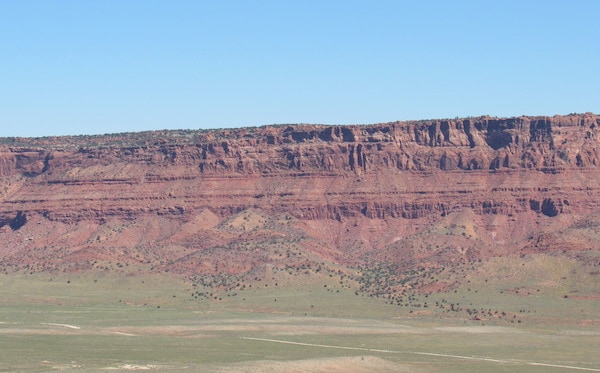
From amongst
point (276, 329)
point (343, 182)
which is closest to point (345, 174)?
point (343, 182)

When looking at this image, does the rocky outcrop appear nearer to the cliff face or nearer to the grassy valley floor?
the cliff face

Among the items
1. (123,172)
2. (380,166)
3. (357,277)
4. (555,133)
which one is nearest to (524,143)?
(555,133)

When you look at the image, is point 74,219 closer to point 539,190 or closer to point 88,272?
point 88,272

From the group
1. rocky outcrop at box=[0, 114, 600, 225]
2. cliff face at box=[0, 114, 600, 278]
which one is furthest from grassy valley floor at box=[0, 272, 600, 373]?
rocky outcrop at box=[0, 114, 600, 225]

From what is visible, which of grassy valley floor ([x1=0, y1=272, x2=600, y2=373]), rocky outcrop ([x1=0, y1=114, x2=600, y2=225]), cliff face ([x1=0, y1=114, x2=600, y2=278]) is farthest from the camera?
rocky outcrop ([x1=0, y1=114, x2=600, y2=225])

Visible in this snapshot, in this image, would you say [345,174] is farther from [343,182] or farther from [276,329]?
[276,329]

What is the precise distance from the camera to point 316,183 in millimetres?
177000

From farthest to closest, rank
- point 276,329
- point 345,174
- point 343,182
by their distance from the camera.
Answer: point 345,174 < point 343,182 < point 276,329

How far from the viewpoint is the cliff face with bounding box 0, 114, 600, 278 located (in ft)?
557

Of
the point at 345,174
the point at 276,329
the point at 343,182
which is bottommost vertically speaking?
the point at 276,329

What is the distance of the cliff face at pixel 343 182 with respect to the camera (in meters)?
170

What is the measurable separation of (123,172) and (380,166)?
31.9 metres

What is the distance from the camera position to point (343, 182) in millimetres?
177000

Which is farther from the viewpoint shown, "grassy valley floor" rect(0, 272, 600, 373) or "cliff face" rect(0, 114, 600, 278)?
"cliff face" rect(0, 114, 600, 278)
